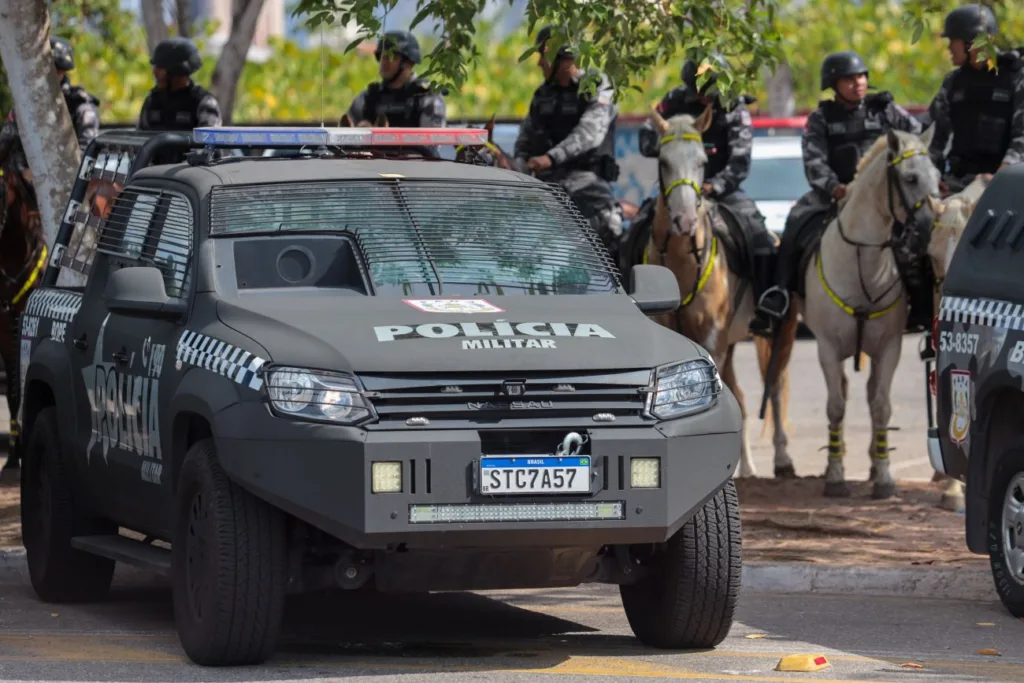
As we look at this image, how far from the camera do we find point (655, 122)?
44.2 feet

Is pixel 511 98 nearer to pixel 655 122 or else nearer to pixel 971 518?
pixel 655 122

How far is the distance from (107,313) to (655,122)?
17.1 ft

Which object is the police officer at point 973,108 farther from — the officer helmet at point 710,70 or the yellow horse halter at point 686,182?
the yellow horse halter at point 686,182

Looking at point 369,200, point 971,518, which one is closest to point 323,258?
point 369,200

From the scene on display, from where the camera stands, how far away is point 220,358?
25.7 ft

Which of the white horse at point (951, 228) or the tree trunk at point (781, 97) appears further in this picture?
the tree trunk at point (781, 97)

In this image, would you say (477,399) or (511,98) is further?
(511,98)

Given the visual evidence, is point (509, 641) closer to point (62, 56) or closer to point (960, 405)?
point (960, 405)

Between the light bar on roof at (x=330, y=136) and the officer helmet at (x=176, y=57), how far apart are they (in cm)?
551

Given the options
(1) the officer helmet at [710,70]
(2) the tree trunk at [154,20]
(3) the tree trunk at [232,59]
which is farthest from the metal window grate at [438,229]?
(2) the tree trunk at [154,20]

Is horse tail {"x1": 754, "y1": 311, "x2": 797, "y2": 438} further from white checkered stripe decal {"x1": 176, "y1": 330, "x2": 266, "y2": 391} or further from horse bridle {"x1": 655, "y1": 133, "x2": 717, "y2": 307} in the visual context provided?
white checkered stripe decal {"x1": 176, "y1": 330, "x2": 266, "y2": 391}

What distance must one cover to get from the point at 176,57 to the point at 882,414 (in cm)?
540

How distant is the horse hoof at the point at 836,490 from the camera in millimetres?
13711

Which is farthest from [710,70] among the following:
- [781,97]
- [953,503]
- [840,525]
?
[781,97]
